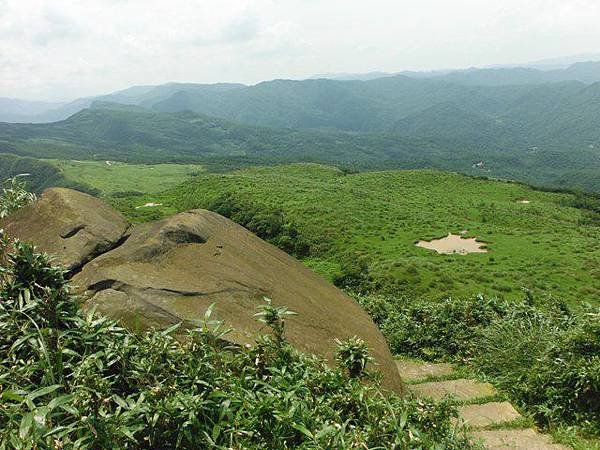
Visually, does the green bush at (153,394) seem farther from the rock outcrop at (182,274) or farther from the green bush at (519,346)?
the green bush at (519,346)

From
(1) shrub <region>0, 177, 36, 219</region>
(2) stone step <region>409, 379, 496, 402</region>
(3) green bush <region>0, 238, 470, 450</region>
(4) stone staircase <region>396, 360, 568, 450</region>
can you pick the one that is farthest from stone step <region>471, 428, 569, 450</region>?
(1) shrub <region>0, 177, 36, 219</region>

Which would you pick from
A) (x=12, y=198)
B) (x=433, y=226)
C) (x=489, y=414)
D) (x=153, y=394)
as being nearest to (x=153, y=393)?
(x=153, y=394)

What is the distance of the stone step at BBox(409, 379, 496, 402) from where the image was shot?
9258 mm

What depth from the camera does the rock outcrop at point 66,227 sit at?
8.90 m

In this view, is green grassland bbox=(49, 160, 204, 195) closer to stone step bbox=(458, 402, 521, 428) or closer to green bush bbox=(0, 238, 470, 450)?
stone step bbox=(458, 402, 521, 428)

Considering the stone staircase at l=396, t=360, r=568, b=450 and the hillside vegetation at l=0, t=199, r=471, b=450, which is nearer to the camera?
the hillside vegetation at l=0, t=199, r=471, b=450

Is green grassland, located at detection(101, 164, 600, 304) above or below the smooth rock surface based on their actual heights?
below

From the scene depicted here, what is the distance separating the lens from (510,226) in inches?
2405

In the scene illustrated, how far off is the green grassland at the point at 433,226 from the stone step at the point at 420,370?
2050 cm

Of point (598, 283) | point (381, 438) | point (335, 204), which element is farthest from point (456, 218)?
point (381, 438)

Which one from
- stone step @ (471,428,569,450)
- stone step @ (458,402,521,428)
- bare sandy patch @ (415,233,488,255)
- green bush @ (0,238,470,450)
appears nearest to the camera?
green bush @ (0,238,470,450)

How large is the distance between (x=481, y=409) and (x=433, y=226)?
51.4 meters

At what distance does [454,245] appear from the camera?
164 feet

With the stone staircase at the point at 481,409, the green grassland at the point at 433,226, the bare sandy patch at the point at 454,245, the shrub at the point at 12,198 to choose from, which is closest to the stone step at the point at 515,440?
the stone staircase at the point at 481,409
